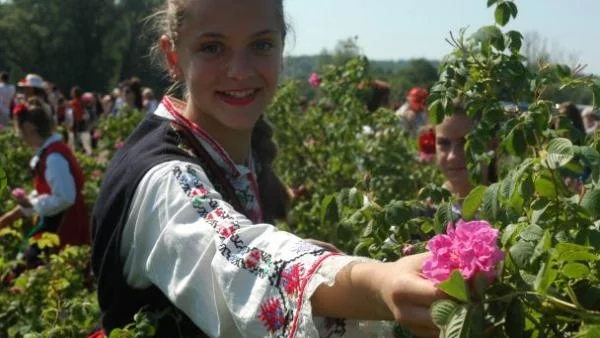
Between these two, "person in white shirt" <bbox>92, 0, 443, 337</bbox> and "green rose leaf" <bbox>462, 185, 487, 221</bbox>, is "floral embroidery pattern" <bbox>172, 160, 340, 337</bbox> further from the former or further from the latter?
"green rose leaf" <bbox>462, 185, 487, 221</bbox>

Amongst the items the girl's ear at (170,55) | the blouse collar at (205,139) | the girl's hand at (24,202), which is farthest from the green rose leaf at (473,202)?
the girl's hand at (24,202)

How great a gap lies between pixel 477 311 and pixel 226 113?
102 cm

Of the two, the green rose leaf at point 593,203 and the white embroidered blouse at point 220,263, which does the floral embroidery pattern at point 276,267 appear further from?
the green rose leaf at point 593,203

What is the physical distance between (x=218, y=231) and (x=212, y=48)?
496 mm

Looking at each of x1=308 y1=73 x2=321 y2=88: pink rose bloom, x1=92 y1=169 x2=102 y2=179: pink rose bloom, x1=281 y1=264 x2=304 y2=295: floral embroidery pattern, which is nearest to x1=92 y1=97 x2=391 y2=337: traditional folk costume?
x1=281 y1=264 x2=304 y2=295: floral embroidery pattern

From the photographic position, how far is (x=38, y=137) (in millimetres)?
5195

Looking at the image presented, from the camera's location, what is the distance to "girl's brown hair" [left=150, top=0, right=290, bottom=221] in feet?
6.23

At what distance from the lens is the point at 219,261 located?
141 cm

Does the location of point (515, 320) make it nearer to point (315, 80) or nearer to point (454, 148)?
point (454, 148)

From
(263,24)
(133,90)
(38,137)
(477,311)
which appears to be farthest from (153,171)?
Result: (133,90)

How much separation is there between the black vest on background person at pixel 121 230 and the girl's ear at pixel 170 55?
0.62 ft

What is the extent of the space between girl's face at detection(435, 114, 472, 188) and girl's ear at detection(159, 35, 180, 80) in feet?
4.50

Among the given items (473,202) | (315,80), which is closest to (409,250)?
(473,202)

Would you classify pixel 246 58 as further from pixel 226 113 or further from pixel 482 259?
pixel 482 259
